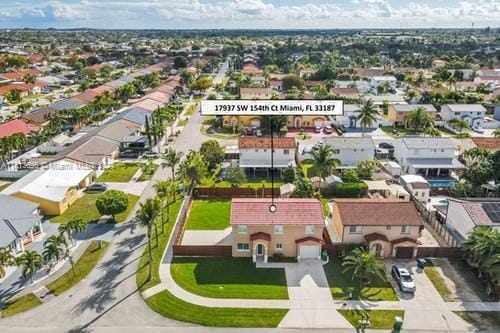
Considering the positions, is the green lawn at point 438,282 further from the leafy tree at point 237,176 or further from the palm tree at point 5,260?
the palm tree at point 5,260

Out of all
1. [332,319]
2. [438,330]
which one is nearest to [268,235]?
[332,319]

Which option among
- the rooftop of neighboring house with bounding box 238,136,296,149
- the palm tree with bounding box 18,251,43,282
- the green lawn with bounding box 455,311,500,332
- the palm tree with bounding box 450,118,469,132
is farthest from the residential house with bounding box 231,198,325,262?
the palm tree with bounding box 450,118,469,132

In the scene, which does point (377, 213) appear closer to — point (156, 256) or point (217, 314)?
point (217, 314)

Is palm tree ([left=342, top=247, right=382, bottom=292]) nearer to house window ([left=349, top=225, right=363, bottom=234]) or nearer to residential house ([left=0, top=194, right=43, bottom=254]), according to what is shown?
house window ([left=349, top=225, right=363, bottom=234])

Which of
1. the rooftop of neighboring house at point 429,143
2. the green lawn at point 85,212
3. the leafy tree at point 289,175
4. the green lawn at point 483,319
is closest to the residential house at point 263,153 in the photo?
the leafy tree at point 289,175

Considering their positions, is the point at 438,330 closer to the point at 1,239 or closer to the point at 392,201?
the point at 392,201
